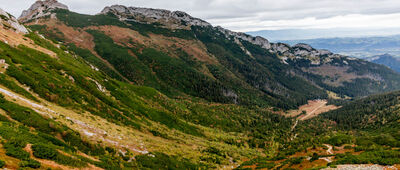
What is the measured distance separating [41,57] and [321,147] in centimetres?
9781

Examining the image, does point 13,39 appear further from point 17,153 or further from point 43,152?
point 17,153

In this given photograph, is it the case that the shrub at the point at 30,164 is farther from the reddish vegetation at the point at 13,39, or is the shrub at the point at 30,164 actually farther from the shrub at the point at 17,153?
the reddish vegetation at the point at 13,39

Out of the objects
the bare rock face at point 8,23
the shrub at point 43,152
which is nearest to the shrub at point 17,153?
the shrub at point 43,152

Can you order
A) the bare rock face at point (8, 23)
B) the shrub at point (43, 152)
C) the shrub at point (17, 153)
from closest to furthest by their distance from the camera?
the shrub at point (17, 153)
the shrub at point (43, 152)
the bare rock face at point (8, 23)

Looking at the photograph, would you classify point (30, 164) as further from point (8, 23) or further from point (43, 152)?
point (8, 23)

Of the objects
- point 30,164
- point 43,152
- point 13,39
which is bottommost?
point 43,152

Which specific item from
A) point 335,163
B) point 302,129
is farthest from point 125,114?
point 302,129

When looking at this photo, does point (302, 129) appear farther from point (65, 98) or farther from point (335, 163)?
point (65, 98)

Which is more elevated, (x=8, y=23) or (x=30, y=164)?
(x=8, y=23)

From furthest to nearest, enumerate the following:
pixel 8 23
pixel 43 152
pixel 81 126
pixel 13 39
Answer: pixel 8 23
pixel 13 39
pixel 81 126
pixel 43 152

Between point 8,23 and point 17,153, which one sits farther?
point 8,23

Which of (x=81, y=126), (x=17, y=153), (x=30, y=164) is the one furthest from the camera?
(x=81, y=126)

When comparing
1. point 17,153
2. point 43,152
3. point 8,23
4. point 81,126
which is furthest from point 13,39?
point 17,153

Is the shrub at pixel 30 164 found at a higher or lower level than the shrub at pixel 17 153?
lower
